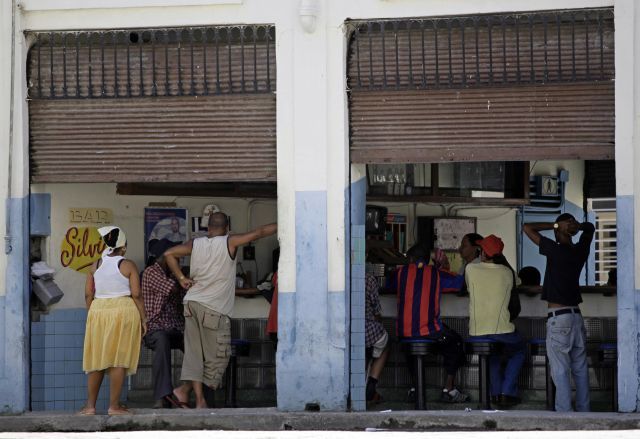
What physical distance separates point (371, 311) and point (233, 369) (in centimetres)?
152

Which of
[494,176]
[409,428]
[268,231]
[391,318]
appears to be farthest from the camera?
[494,176]

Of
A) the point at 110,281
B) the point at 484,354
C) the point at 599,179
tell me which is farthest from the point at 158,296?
the point at 599,179

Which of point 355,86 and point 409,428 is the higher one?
point 355,86

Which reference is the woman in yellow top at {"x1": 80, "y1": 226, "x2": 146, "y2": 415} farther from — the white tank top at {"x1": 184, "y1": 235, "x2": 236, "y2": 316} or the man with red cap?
the man with red cap

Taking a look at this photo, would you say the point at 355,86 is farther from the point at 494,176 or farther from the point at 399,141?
the point at 494,176

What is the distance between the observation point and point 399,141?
1159cm

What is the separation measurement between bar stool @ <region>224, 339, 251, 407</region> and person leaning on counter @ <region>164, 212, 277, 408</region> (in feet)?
1.39

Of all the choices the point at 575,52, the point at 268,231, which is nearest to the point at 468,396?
the point at 268,231

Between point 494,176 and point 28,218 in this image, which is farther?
point 494,176

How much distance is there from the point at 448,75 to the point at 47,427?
470 centimetres

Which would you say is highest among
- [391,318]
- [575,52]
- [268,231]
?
[575,52]

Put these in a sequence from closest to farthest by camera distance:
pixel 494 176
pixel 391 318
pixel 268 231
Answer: pixel 268 231 < pixel 391 318 < pixel 494 176

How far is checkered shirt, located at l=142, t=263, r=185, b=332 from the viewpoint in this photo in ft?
41.3
